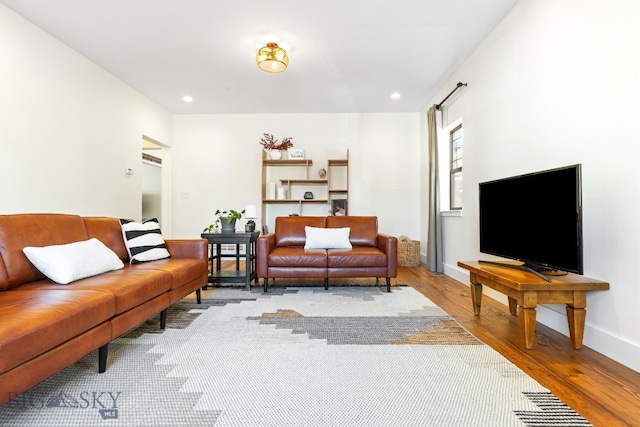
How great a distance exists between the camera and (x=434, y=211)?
4.52 meters

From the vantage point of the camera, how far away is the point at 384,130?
18.5 ft

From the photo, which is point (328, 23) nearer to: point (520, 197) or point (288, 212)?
point (520, 197)

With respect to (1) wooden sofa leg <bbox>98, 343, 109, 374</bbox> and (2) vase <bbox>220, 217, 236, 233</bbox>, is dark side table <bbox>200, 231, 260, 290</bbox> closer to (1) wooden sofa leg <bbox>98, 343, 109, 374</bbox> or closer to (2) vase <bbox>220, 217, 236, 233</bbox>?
(2) vase <bbox>220, 217, 236, 233</bbox>

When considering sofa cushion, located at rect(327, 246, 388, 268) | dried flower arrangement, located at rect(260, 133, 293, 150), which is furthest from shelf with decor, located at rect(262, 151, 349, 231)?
sofa cushion, located at rect(327, 246, 388, 268)

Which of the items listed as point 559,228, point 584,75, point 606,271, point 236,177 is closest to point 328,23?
point 584,75

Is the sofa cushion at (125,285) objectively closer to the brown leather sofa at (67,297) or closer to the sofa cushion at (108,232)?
the brown leather sofa at (67,297)

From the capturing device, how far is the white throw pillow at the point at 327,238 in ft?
12.3

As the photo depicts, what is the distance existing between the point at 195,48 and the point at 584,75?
346 cm

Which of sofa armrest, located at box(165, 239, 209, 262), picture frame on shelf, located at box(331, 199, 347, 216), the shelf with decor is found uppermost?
the shelf with decor

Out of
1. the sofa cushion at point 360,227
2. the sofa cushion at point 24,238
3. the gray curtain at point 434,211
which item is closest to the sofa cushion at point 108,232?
the sofa cushion at point 24,238

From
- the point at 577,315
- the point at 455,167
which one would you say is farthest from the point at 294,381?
the point at 455,167

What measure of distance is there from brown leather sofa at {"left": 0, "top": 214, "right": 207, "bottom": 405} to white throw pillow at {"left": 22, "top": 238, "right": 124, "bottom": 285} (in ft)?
0.18

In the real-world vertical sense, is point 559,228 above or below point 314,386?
above

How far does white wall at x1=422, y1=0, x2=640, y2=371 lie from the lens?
1.77 meters
